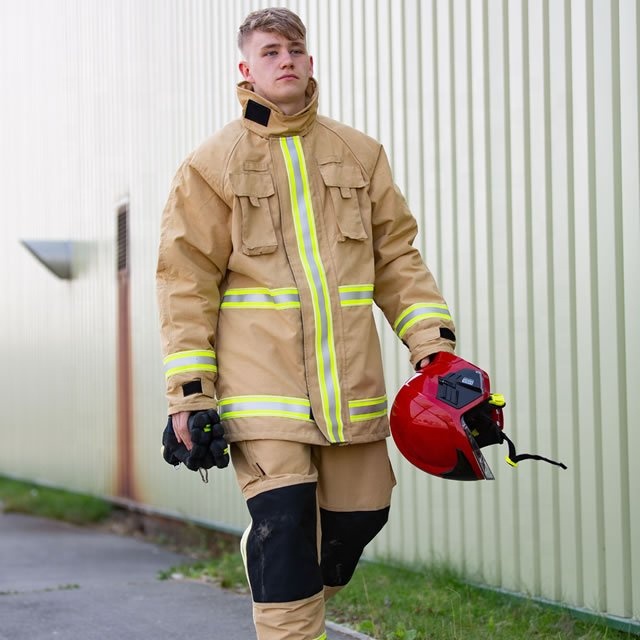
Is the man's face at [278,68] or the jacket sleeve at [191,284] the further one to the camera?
the man's face at [278,68]

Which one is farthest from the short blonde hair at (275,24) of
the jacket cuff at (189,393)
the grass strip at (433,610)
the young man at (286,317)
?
the grass strip at (433,610)

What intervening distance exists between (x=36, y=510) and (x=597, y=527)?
753 cm

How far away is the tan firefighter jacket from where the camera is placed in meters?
3.39

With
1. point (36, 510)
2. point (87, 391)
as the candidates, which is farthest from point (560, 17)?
point (36, 510)

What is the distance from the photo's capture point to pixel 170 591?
6.12 metres

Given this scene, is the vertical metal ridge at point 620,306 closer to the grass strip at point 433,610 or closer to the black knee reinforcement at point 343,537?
the grass strip at point 433,610

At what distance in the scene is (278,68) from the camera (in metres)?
3.51

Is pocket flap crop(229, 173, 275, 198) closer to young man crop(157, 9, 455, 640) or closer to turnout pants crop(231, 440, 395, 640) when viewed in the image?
young man crop(157, 9, 455, 640)

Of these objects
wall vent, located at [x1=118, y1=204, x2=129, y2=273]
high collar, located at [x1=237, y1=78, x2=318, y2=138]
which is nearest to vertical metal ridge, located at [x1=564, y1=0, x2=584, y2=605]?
high collar, located at [x1=237, y1=78, x2=318, y2=138]

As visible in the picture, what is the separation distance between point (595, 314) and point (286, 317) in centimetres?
161

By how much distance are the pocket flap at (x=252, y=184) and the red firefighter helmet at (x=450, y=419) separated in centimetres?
72

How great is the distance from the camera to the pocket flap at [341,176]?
11.6 ft

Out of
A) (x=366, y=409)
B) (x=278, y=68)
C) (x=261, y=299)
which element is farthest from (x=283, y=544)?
(x=278, y=68)

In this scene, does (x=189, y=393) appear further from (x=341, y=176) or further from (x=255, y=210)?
(x=341, y=176)
